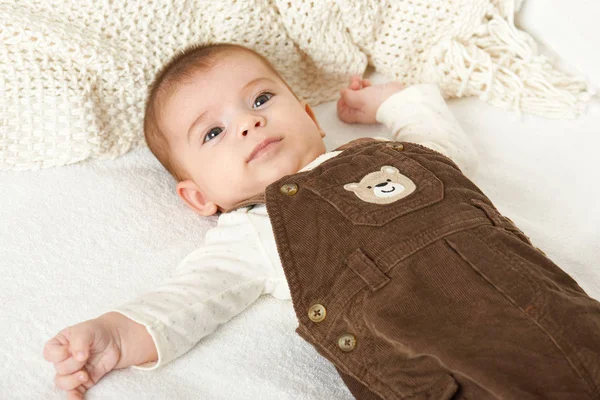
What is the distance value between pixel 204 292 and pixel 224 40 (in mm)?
645

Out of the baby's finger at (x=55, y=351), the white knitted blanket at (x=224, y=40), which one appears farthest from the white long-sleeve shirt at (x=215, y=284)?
the white knitted blanket at (x=224, y=40)

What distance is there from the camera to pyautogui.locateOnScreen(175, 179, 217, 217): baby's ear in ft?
4.48

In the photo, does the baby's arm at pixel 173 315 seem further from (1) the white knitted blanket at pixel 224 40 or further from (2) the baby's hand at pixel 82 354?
(1) the white knitted blanket at pixel 224 40

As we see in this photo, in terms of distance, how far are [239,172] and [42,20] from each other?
528 millimetres

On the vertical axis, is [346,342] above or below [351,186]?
below

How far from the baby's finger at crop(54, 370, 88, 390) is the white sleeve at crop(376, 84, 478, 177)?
80 centimetres

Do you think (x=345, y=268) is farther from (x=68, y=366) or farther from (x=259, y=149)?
(x=68, y=366)

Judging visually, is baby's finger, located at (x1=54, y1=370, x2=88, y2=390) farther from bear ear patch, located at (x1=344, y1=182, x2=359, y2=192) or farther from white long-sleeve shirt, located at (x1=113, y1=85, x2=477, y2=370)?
bear ear patch, located at (x1=344, y1=182, x2=359, y2=192)

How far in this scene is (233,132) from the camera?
131 centimetres

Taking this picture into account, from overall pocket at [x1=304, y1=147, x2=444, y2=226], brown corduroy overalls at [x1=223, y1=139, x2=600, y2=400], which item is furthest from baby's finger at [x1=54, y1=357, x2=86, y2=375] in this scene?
overall pocket at [x1=304, y1=147, x2=444, y2=226]

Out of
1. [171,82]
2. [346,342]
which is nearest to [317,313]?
[346,342]

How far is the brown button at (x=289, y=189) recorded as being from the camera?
1185 mm

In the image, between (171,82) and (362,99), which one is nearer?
(171,82)

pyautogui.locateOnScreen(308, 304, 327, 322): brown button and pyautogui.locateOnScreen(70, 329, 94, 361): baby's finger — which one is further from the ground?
pyautogui.locateOnScreen(70, 329, 94, 361): baby's finger
